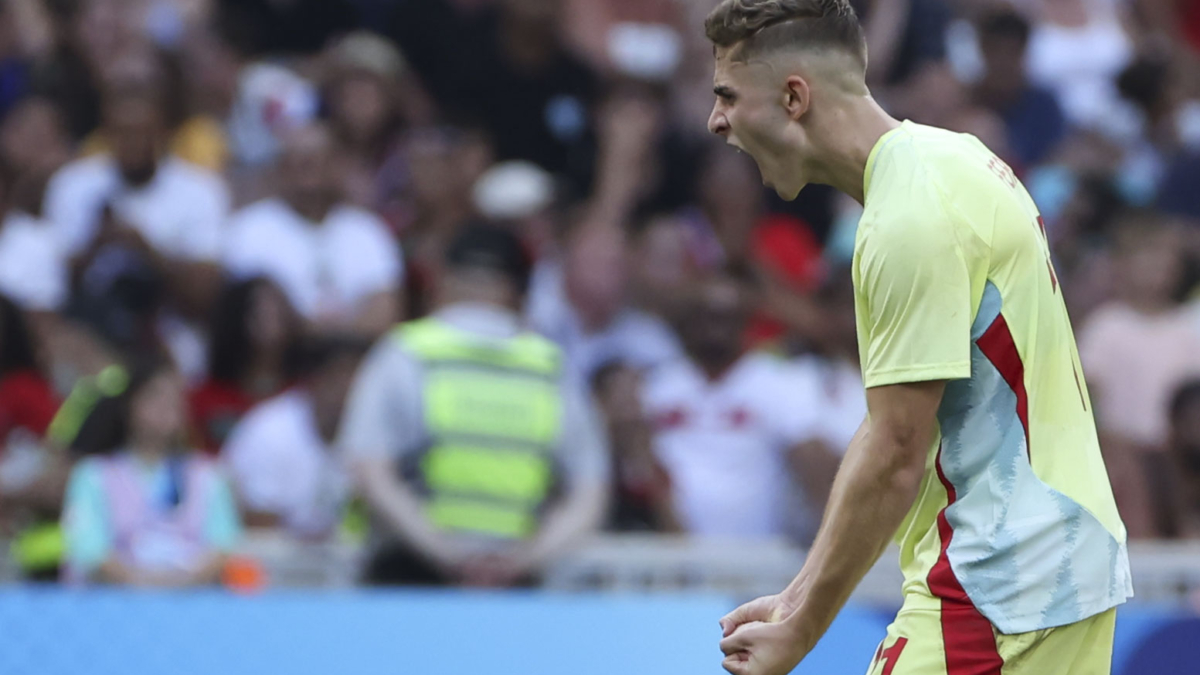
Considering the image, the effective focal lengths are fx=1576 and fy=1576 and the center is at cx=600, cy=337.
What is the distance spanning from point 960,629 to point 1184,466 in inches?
209

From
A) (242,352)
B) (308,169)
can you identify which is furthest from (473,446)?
(308,169)

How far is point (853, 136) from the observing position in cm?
300

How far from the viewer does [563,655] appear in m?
5.40

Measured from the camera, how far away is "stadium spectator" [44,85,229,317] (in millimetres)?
7836

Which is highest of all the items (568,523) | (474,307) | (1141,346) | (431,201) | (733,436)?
(431,201)

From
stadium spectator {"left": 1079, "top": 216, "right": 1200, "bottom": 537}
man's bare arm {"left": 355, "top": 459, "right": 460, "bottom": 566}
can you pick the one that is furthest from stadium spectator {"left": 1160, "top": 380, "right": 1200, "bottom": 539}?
man's bare arm {"left": 355, "top": 459, "right": 460, "bottom": 566}

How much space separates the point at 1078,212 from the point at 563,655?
5247 mm

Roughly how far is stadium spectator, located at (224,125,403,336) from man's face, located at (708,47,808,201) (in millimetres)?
4935

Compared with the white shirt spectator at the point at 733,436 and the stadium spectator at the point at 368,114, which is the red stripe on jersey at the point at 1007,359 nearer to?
the white shirt spectator at the point at 733,436

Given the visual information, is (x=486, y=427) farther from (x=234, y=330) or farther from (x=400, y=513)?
(x=234, y=330)

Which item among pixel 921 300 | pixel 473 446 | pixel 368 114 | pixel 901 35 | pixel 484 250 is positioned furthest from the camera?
pixel 901 35

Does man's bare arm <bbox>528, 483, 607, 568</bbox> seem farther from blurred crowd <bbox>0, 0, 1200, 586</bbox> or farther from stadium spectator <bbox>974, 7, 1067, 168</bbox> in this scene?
stadium spectator <bbox>974, 7, 1067, 168</bbox>

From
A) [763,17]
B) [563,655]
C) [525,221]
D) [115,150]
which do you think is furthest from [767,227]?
[763,17]

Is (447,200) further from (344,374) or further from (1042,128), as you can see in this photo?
(1042,128)
